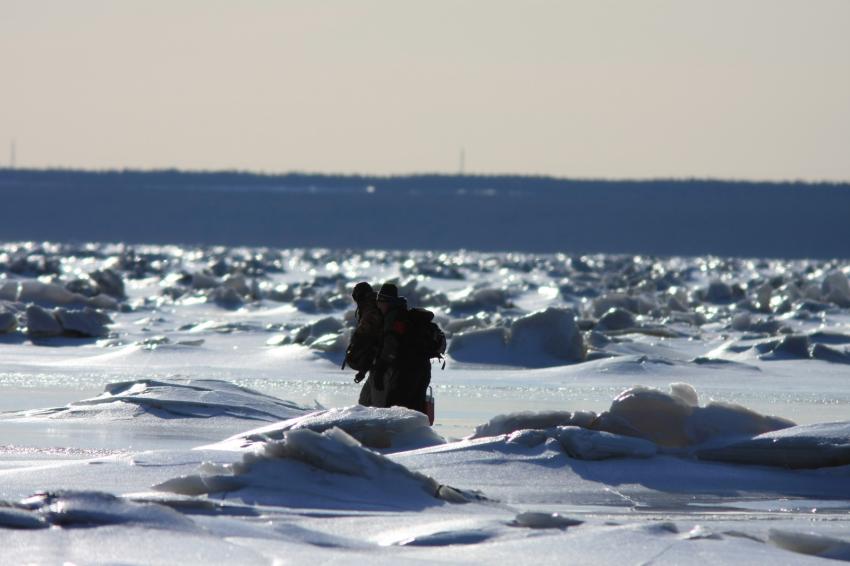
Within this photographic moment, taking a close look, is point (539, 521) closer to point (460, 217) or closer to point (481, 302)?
point (481, 302)

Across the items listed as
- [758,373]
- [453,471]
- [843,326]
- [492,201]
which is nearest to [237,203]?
[492,201]

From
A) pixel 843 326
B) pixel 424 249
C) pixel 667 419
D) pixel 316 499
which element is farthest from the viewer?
pixel 424 249

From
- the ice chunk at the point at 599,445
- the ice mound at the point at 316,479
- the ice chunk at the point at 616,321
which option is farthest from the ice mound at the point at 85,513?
the ice chunk at the point at 616,321

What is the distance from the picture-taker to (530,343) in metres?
10.5

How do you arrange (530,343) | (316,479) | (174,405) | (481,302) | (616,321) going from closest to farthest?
(316,479) < (174,405) < (530,343) < (616,321) < (481,302)

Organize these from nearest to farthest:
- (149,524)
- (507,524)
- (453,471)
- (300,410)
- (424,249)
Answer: (149,524)
(507,524)
(453,471)
(300,410)
(424,249)

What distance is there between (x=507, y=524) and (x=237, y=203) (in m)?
64.6

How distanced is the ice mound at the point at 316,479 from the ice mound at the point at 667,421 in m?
1.25

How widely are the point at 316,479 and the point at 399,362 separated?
157 centimetres

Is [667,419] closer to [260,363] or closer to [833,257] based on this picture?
[260,363]

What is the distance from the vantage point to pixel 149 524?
3729 mm

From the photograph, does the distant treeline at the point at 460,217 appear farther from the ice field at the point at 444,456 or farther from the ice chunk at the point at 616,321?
the ice field at the point at 444,456

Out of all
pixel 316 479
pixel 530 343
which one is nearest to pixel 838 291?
pixel 530 343

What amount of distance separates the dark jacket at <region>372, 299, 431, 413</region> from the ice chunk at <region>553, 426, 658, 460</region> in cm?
84
